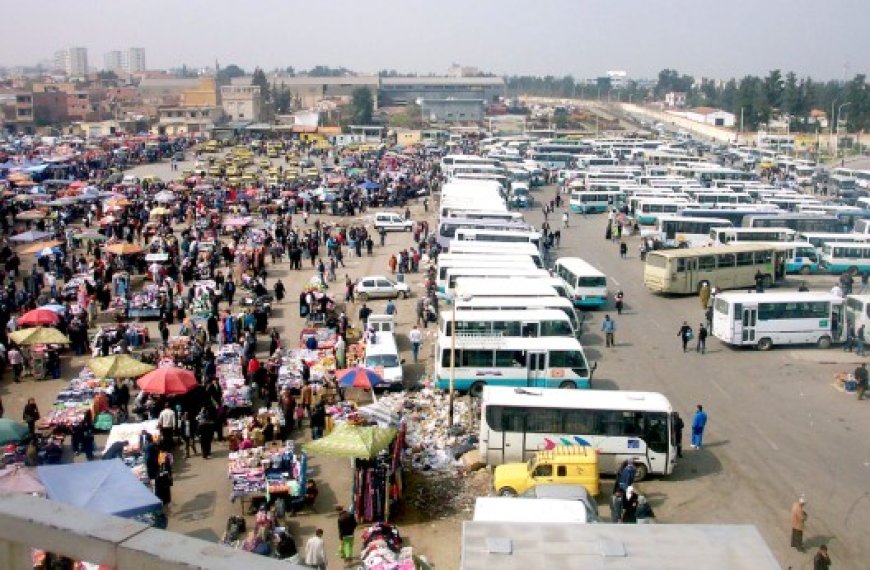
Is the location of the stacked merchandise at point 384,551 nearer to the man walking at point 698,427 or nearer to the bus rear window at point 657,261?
the man walking at point 698,427

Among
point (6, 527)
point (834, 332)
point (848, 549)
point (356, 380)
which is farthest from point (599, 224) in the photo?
point (6, 527)

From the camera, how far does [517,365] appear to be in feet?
49.0

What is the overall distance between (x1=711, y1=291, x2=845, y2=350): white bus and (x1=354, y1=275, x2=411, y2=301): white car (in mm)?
8095

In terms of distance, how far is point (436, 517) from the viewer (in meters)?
10.8

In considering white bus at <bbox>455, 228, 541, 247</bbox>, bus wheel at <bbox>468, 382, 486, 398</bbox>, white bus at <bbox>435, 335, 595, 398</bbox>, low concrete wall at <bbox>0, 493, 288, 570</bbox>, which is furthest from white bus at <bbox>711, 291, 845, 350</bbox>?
low concrete wall at <bbox>0, 493, 288, 570</bbox>

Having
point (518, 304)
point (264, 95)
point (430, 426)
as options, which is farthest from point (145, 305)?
point (264, 95)

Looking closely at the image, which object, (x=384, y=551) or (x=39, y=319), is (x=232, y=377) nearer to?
(x=39, y=319)

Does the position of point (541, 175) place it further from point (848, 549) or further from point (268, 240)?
point (848, 549)

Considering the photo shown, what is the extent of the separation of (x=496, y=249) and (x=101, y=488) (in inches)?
650

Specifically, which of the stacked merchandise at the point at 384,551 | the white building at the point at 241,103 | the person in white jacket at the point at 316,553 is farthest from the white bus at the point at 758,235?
the white building at the point at 241,103

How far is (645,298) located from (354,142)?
50888 millimetres

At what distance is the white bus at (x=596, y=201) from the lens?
40.1 meters

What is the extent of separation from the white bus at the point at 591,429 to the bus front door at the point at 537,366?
290 cm

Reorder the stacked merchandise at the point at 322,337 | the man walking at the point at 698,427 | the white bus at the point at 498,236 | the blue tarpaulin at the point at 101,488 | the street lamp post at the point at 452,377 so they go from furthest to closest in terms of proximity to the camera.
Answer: the white bus at the point at 498,236
the stacked merchandise at the point at 322,337
the street lamp post at the point at 452,377
the man walking at the point at 698,427
the blue tarpaulin at the point at 101,488
